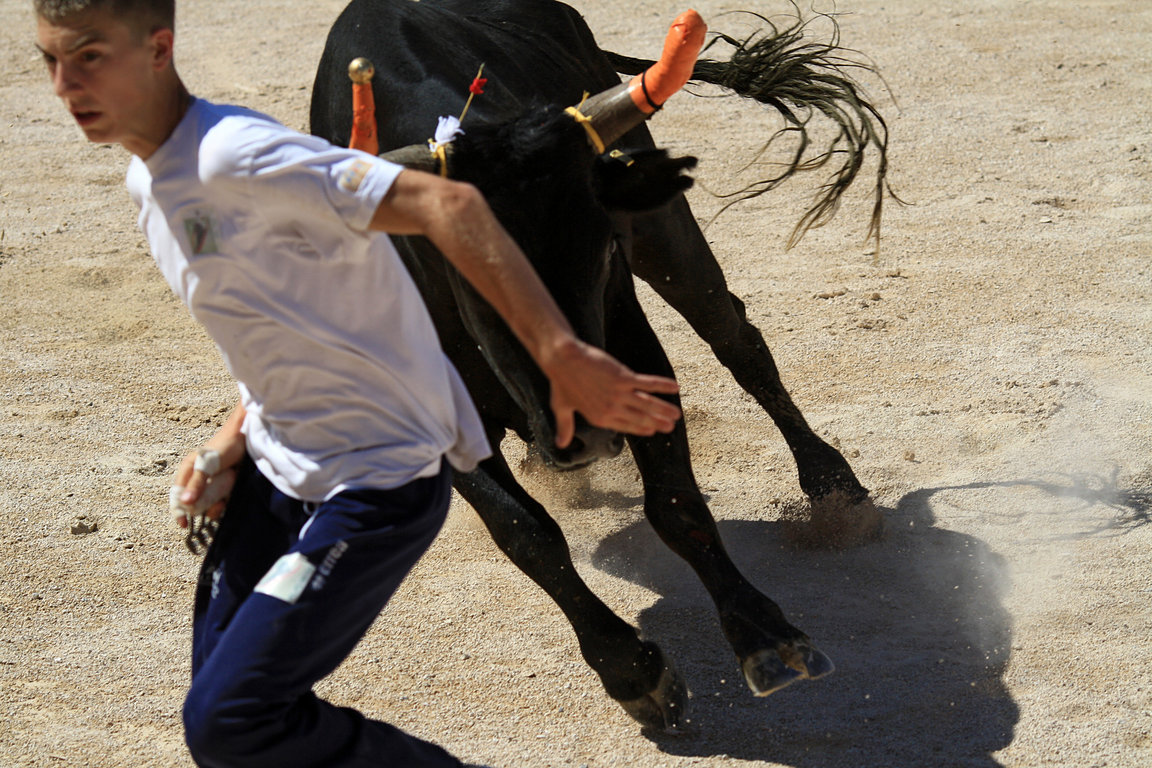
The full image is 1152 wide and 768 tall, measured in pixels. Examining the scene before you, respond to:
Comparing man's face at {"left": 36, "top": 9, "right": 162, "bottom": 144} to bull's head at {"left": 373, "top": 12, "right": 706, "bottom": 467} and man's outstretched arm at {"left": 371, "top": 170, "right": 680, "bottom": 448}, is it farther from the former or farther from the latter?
bull's head at {"left": 373, "top": 12, "right": 706, "bottom": 467}

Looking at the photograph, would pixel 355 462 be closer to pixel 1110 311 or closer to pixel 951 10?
pixel 1110 311

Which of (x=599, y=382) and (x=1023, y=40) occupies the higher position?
(x=599, y=382)

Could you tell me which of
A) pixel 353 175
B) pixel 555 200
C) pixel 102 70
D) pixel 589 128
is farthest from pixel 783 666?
pixel 102 70

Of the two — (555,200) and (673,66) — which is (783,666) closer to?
(555,200)

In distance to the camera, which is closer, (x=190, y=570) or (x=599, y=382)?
(x=599, y=382)

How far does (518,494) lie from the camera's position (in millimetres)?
3891

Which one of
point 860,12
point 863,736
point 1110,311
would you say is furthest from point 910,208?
point 863,736

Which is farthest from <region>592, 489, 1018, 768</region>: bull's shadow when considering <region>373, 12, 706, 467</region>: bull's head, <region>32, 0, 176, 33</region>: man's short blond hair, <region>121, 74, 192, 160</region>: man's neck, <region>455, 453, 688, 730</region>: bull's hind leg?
<region>32, 0, 176, 33</region>: man's short blond hair

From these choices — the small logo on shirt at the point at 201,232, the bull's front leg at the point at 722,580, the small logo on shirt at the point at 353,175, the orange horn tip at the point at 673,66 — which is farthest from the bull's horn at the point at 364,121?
the small logo on shirt at the point at 353,175

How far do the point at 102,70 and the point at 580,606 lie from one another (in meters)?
2.03

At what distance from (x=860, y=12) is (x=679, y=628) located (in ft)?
25.0

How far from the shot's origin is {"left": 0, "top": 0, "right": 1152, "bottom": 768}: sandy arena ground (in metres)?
3.60

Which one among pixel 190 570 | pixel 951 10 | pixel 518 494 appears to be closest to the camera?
pixel 518 494

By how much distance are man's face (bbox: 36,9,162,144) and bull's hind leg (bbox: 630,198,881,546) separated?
2333 mm
